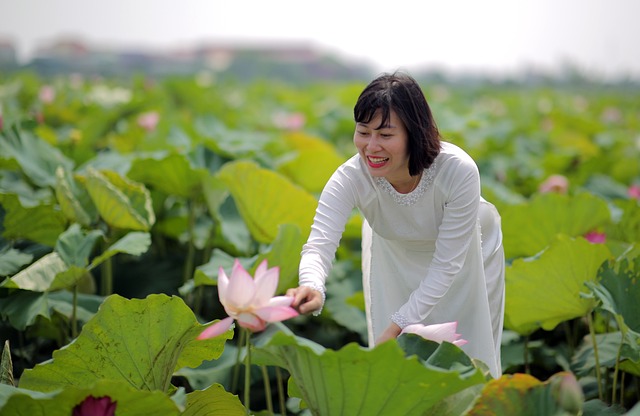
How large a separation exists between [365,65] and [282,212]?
39.2m

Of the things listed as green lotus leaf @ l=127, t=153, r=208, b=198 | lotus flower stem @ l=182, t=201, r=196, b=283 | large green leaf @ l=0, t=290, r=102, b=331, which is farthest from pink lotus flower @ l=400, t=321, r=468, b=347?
lotus flower stem @ l=182, t=201, r=196, b=283

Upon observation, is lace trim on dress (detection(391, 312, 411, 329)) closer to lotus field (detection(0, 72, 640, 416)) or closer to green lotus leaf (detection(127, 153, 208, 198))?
lotus field (detection(0, 72, 640, 416))

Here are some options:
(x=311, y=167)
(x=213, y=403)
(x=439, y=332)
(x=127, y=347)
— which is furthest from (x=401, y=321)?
(x=311, y=167)

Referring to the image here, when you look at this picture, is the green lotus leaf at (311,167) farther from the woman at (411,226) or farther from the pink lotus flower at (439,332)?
the pink lotus flower at (439,332)

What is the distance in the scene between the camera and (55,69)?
14633 millimetres

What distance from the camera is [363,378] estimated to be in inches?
46.6

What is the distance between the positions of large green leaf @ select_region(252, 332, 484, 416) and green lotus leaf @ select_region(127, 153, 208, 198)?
1.19 meters

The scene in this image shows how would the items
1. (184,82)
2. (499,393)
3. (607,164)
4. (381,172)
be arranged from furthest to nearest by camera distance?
(184,82) < (607,164) < (381,172) < (499,393)

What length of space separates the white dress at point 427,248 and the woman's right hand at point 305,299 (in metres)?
0.04

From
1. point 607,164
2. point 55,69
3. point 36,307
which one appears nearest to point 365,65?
point 55,69

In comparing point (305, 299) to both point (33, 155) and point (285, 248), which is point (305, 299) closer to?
point (285, 248)

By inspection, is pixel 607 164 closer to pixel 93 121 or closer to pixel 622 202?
pixel 622 202

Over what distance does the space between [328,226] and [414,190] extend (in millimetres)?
178

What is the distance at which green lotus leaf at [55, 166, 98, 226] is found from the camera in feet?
7.01
